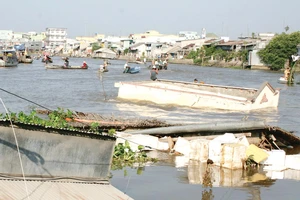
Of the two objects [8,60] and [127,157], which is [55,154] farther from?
[8,60]

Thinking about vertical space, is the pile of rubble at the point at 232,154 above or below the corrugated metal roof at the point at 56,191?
below

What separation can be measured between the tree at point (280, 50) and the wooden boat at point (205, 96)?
38.5 m

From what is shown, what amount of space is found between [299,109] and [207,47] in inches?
2079

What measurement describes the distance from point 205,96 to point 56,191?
12672 millimetres

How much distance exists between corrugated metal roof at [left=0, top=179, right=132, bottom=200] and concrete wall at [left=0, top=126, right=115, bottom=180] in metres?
0.13

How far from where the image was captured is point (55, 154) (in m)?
5.43

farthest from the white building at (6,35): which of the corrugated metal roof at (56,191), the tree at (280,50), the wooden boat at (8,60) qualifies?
the corrugated metal roof at (56,191)

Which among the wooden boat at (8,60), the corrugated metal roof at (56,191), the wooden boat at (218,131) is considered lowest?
the wooden boat at (8,60)

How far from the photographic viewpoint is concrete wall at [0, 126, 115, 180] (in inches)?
200

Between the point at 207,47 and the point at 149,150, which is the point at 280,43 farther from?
the point at 149,150

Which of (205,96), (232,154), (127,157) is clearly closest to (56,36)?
(205,96)

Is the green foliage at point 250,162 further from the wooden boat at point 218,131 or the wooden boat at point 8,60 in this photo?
the wooden boat at point 8,60

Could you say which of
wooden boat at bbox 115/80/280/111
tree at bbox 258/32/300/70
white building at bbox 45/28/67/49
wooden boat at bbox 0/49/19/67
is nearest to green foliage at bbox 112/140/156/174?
wooden boat at bbox 115/80/280/111

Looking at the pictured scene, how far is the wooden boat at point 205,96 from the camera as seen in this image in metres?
17.1
